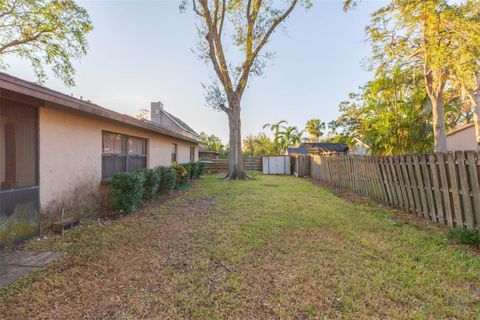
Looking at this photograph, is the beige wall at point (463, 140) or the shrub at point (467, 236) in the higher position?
the beige wall at point (463, 140)

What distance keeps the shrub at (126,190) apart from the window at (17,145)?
57.4 inches

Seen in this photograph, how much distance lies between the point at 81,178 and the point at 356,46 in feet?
32.4

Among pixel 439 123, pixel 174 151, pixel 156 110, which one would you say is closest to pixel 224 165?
pixel 174 151

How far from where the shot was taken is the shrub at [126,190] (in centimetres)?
496

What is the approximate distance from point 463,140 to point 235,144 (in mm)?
17696

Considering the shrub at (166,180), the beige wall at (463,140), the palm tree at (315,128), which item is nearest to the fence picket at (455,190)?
the shrub at (166,180)

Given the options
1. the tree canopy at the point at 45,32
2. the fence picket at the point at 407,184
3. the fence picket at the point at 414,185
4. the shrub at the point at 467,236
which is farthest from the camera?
the tree canopy at the point at 45,32

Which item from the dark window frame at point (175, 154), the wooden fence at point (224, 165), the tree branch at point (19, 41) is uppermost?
the tree branch at point (19, 41)

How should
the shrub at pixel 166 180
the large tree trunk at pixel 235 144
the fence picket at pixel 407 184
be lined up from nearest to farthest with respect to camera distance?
the fence picket at pixel 407 184
the shrub at pixel 166 180
the large tree trunk at pixel 235 144

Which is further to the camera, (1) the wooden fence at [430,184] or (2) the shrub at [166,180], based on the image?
(2) the shrub at [166,180]

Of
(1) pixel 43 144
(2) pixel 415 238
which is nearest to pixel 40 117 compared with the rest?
(1) pixel 43 144

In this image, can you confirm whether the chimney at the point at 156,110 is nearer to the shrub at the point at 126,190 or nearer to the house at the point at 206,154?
the house at the point at 206,154

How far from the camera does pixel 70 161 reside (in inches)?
176

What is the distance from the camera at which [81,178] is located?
188 inches
